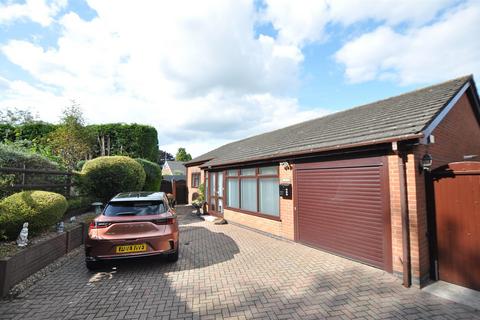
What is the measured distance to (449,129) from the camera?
5.88 meters

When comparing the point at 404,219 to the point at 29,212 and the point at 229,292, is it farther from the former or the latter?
the point at 29,212

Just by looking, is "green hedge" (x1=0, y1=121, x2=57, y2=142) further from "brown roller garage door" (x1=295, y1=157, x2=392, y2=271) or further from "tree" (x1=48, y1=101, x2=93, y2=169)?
"brown roller garage door" (x1=295, y1=157, x2=392, y2=271)

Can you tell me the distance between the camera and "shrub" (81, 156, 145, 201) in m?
10.0

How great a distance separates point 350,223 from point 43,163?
967 centimetres

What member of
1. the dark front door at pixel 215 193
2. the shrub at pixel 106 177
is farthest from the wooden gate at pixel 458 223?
the shrub at pixel 106 177

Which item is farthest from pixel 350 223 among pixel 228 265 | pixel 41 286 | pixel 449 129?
pixel 41 286

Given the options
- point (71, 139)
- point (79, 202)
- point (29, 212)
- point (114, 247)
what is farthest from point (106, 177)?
point (114, 247)

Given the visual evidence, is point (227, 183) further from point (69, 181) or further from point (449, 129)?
point (449, 129)

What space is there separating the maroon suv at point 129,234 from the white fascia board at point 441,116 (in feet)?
16.9

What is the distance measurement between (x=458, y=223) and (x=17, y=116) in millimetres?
26323

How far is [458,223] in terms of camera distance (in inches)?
168

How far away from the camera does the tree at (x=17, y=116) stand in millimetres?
18516

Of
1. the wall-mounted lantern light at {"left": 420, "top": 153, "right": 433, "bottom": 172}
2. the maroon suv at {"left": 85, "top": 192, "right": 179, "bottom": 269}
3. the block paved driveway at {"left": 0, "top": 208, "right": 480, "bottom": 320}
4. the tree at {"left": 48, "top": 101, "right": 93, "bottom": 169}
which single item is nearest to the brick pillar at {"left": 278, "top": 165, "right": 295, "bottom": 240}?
the block paved driveway at {"left": 0, "top": 208, "right": 480, "bottom": 320}

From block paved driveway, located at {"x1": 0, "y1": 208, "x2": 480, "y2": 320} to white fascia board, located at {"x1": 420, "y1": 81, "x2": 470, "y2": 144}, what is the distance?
8.95ft
